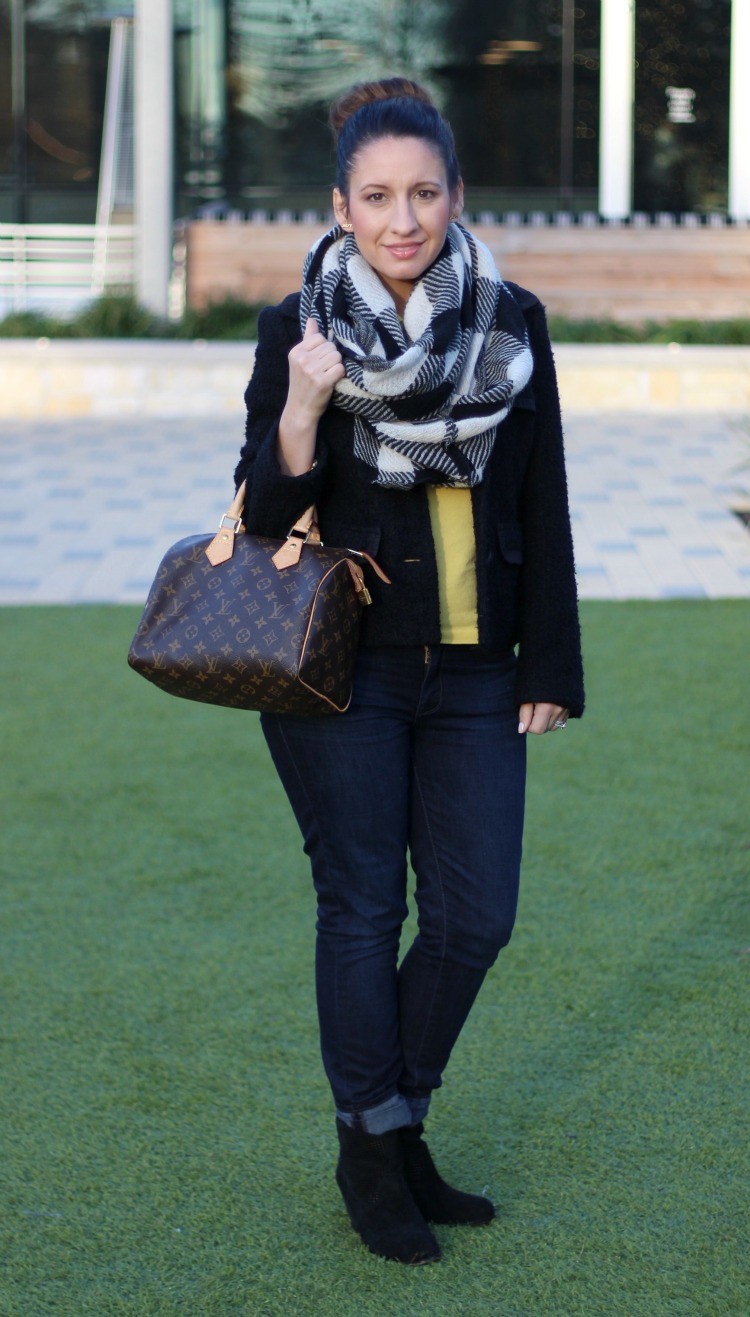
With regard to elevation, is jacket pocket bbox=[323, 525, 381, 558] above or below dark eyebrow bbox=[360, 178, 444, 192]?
below

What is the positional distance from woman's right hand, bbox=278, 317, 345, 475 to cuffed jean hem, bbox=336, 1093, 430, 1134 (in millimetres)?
1046

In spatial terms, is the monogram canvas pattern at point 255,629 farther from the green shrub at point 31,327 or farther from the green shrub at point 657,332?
the green shrub at point 31,327

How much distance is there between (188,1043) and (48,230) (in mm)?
15966

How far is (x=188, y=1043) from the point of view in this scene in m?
3.70

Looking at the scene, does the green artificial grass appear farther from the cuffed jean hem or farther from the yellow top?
the yellow top

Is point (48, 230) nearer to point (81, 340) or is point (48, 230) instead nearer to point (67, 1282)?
point (81, 340)

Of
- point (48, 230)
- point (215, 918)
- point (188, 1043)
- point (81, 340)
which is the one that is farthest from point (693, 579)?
point (48, 230)

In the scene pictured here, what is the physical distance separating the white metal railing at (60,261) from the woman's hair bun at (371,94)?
15.0 m

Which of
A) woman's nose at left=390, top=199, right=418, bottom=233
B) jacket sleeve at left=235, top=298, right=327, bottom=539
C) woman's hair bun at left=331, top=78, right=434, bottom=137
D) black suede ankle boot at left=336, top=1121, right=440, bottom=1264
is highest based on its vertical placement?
woman's hair bun at left=331, top=78, right=434, bottom=137

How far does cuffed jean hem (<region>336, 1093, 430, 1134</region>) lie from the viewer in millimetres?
2770

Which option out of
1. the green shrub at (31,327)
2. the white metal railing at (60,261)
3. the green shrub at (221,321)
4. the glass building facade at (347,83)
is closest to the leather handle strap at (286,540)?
the green shrub at (221,321)

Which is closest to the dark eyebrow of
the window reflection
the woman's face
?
the woman's face

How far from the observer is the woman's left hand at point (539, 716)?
2.69 meters

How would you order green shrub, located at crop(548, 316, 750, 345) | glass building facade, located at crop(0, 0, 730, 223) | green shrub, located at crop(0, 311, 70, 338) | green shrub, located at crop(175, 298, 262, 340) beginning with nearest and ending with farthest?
1. green shrub, located at crop(548, 316, 750, 345)
2. green shrub, located at crop(0, 311, 70, 338)
3. green shrub, located at crop(175, 298, 262, 340)
4. glass building facade, located at crop(0, 0, 730, 223)
